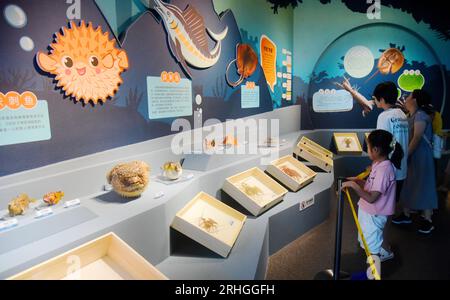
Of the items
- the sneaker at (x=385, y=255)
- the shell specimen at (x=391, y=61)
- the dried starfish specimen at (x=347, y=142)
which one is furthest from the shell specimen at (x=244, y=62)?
the shell specimen at (x=391, y=61)

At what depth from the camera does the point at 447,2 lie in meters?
5.47

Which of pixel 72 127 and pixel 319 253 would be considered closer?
pixel 72 127

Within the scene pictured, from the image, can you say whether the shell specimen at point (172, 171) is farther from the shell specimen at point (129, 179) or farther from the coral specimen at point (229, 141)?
the coral specimen at point (229, 141)

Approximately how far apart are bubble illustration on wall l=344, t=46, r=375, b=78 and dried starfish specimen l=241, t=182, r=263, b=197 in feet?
13.2

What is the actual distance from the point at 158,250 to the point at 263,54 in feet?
12.1

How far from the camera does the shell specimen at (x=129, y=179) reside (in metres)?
1.88

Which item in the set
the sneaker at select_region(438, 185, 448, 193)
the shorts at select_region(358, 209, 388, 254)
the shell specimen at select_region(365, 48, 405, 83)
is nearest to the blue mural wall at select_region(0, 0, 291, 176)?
the shorts at select_region(358, 209, 388, 254)

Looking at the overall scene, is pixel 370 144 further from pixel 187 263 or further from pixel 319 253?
pixel 187 263

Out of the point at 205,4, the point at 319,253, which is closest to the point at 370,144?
the point at 319,253

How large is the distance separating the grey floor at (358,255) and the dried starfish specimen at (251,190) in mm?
570

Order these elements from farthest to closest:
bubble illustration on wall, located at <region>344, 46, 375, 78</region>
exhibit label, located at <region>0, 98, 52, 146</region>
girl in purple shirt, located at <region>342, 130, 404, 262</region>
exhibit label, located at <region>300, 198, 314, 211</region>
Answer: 1. bubble illustration on wall, located at <region>344, 46, 375, 78</region>
2. exhibit label, located at <region>300, 198, 314, 211</region>
3. girl in purple shirt, located at <region>342, 130, 404, 262</region>
4. exhibit label, located at <region>0, 98, 52, 146</region>

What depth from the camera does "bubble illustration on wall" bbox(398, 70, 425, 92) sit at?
219 inches

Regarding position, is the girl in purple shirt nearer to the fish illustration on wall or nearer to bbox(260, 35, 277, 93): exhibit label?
the fish illustration on wall

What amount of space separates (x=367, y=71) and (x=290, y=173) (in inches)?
137
